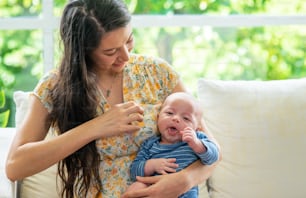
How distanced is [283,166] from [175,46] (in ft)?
3.29

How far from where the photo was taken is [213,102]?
101 inches

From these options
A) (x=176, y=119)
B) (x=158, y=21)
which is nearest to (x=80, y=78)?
(x=176, y=119)

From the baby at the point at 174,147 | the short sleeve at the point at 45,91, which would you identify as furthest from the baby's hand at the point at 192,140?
the short sleeve at the point at 45,91

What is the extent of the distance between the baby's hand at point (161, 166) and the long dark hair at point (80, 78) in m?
0.19

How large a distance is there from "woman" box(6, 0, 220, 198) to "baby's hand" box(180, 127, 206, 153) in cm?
9

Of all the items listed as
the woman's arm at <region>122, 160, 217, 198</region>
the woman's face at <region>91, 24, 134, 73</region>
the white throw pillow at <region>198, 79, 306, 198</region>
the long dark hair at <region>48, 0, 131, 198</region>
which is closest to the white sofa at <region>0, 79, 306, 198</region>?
the white throw pillow at <region>198, 79, 306, 198</region>

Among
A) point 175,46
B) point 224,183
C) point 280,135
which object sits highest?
point 175,46

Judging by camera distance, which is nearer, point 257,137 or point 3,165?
point 3,165

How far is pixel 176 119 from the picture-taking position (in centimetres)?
204

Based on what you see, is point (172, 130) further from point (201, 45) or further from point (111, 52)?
point (201, 45)

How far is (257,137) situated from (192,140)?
62 cm

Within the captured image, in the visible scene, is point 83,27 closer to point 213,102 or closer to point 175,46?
point 213,102

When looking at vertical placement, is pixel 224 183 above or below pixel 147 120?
below

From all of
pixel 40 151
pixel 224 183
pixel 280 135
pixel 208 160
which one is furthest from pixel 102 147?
pixel 280 135
